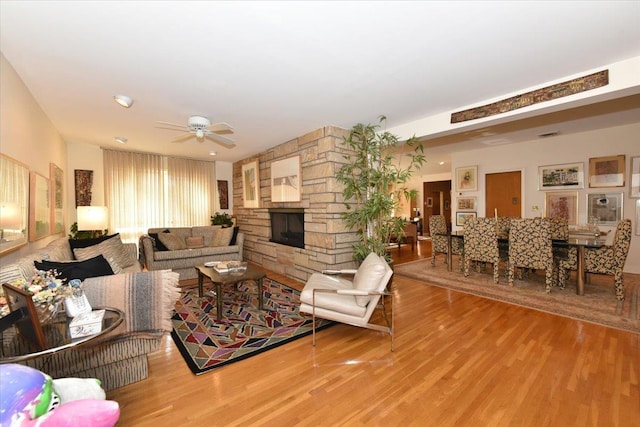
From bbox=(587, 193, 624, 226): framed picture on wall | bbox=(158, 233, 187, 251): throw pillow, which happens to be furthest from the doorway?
bbox=(158, 233, 187, 251): throw pillow

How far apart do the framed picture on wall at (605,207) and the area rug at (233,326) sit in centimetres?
546

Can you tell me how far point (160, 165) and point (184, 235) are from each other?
1.83m

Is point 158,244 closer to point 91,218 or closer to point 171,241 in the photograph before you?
point 171,241

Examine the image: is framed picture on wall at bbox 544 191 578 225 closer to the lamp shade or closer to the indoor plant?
the indoor plant

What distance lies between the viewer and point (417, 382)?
1.97 metres

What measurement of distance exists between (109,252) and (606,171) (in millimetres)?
8076

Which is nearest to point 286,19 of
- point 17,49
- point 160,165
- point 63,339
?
point 17,49

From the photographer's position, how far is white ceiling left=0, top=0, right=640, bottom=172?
1.69 m

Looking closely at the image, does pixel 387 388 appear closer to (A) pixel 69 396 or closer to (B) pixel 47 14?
(A) pixel 69 396

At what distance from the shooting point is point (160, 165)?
6.18 m

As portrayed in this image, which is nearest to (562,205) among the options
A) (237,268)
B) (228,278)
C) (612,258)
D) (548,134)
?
(548,134)

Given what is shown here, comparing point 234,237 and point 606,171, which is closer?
point 606,171

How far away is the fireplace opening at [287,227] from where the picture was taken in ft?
15.8

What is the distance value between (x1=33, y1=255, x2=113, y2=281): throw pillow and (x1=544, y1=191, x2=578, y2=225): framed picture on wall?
7.23m
